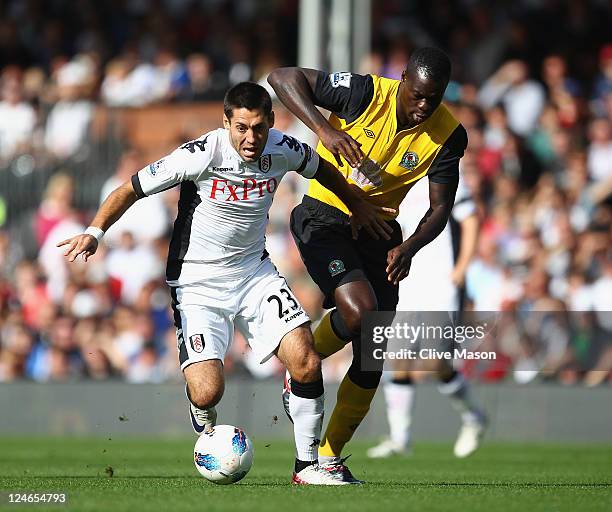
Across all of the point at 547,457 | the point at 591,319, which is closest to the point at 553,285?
the point at 591,319

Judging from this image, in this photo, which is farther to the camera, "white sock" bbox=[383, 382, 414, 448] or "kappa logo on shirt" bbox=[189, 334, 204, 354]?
"white sock" bbox=[383, 382, 414, 448]

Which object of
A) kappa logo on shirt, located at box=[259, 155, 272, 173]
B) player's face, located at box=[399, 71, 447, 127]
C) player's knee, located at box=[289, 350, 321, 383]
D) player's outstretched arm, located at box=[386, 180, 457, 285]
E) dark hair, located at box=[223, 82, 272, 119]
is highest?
player's face, located at box=[399, 71, 447, 127]

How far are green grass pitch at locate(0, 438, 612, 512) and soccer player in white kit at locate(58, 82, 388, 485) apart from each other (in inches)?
23.3

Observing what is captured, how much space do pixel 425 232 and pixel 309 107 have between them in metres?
1.16

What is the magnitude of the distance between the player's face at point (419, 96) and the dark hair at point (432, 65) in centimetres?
3

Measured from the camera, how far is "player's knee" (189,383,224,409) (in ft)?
28.9

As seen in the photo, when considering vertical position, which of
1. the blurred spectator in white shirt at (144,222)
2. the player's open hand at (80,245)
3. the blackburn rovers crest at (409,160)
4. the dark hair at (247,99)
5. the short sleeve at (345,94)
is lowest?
the player's open hand at (80,245)

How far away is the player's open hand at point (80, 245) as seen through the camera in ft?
26.2

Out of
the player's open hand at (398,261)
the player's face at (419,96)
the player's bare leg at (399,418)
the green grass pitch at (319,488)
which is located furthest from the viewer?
the player's bare leg at (399,418)

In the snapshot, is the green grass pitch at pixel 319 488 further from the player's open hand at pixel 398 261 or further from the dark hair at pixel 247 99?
the dark hair at pixel 247 99

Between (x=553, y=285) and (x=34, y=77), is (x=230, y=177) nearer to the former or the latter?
(x=553, y=285)

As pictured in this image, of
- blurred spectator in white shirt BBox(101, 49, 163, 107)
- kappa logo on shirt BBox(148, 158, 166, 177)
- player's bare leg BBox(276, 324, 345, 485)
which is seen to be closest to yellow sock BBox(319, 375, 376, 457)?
player's bare leg BBox(276, 324, 345, 485)

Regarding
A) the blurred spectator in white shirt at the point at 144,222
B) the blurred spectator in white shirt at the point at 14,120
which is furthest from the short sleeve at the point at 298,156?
the blurred spectator in white shirt at the point at 14,120

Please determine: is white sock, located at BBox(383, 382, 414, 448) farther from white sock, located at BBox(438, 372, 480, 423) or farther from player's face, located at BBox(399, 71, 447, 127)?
player's face, located at BBox(399, 71, 447, 127)
